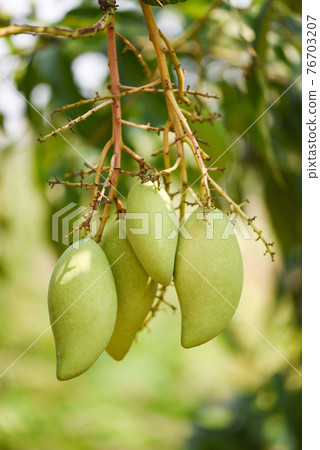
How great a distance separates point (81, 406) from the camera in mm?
3223

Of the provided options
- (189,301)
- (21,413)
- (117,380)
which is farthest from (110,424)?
(189,301)

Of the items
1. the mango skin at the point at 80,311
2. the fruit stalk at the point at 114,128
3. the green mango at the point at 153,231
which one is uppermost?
the fruit stalk at the point at 114,128

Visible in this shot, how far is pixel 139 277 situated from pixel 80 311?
0.09m

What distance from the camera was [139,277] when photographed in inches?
22.8

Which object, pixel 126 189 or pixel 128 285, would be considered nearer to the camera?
pixel 128 285

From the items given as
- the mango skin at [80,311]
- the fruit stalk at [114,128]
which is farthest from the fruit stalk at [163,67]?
the mango skin at [80,311]

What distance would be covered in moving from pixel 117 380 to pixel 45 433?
872 mm

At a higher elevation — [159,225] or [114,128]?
[114,128]

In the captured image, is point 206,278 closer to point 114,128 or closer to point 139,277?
point 139,277

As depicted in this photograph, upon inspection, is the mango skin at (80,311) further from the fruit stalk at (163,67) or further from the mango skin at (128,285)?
the fruit stalk at (163,67)

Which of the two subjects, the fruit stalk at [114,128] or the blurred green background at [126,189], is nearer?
the fruit stalk at [114,128]

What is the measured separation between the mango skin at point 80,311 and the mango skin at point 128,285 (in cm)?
4

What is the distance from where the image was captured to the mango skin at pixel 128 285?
0.58 meters

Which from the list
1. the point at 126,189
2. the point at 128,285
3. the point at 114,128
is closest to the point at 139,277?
the point at 128,285
